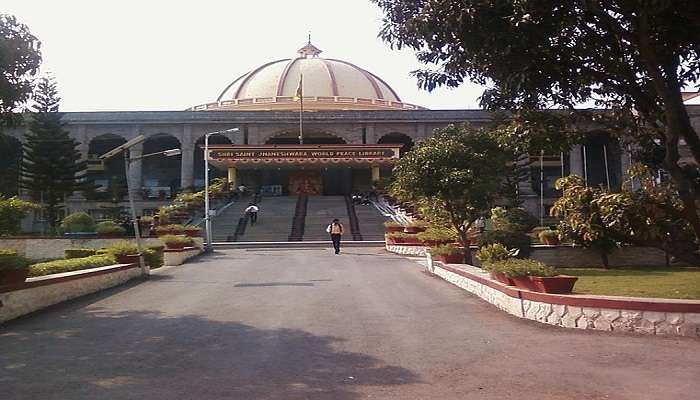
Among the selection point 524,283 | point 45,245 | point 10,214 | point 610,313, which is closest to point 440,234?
point 524,283

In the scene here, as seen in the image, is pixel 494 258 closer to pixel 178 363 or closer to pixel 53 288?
pixel 178 363

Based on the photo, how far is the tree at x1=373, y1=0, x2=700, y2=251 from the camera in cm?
605

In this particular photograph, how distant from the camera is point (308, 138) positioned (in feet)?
161

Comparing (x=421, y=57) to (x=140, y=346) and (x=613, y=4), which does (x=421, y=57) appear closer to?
(x=613, y=4)

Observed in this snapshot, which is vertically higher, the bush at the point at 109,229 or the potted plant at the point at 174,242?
the bush at the point at 109,229

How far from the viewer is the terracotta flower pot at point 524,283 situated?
8062 millimetres

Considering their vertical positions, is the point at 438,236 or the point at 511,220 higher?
the point at 511,220

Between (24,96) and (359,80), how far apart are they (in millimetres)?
48074

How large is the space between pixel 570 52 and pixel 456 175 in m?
7.87

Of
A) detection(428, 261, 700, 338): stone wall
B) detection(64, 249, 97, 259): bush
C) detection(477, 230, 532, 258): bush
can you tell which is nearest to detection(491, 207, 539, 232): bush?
detection(477, 230, 532, 258): bush

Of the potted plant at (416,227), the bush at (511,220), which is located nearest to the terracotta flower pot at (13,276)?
the bush at (511,220)

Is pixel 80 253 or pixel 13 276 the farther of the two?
pixel 80 253

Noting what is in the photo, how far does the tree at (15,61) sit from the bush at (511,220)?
12572 millimetres

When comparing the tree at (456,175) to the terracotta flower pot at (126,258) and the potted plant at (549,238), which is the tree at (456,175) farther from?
the terracotta flower pot at (126,258)
